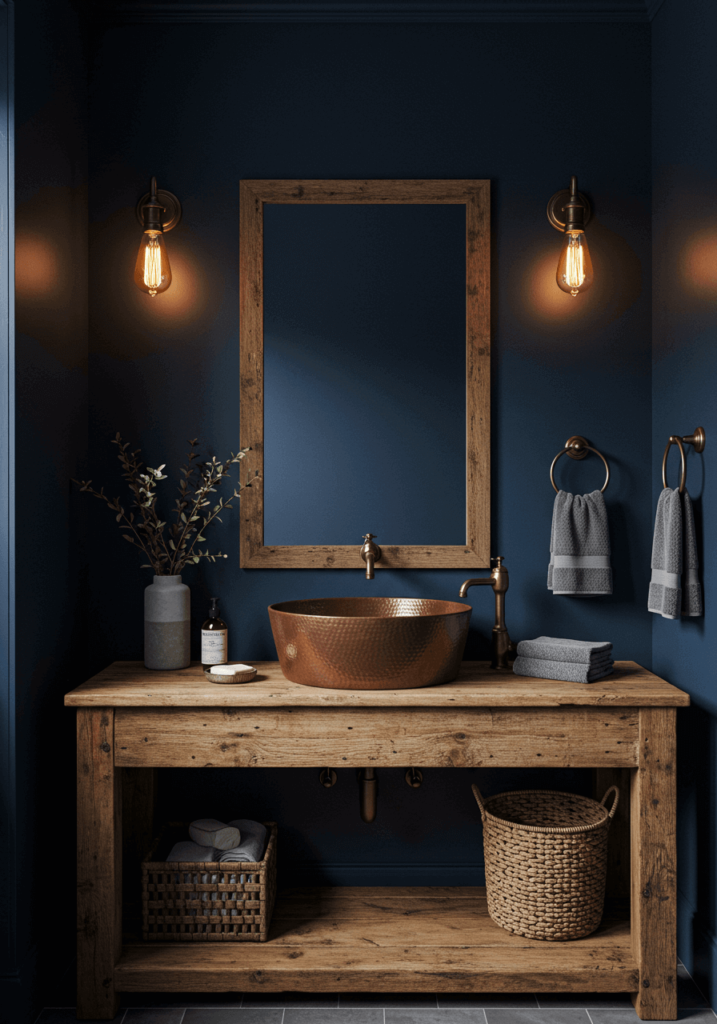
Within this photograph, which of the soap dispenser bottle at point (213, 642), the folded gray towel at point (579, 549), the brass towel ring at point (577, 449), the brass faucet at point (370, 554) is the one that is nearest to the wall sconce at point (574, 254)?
the brass towel ring at point (577, 449)

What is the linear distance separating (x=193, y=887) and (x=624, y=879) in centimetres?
118

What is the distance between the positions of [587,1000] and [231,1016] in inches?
33.1

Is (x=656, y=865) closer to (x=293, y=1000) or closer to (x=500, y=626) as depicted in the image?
(x=500, y=626)

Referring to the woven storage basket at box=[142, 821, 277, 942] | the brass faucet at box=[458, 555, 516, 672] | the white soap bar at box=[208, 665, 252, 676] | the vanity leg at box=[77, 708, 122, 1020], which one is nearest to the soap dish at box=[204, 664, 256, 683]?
the white soap bar at box=[208, 665, 252, 676]

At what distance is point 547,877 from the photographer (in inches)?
76.8

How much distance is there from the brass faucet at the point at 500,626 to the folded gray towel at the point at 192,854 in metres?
0.86

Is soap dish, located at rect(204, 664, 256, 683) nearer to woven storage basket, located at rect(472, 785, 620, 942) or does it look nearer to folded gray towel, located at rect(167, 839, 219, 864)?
folded gray towel, located at rect(167, 839, 219, 864)

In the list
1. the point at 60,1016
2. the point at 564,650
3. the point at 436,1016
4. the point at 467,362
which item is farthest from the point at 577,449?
the point at 60,1016

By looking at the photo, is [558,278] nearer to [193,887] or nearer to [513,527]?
[513,527]

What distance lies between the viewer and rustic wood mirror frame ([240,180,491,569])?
2324 mm

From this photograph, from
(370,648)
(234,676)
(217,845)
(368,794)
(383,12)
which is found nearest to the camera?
(370,648)

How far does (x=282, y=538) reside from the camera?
2344 millimetres

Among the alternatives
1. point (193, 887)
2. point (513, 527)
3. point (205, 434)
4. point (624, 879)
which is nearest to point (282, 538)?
point (205, 434)

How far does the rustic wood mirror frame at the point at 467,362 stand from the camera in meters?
2.32
